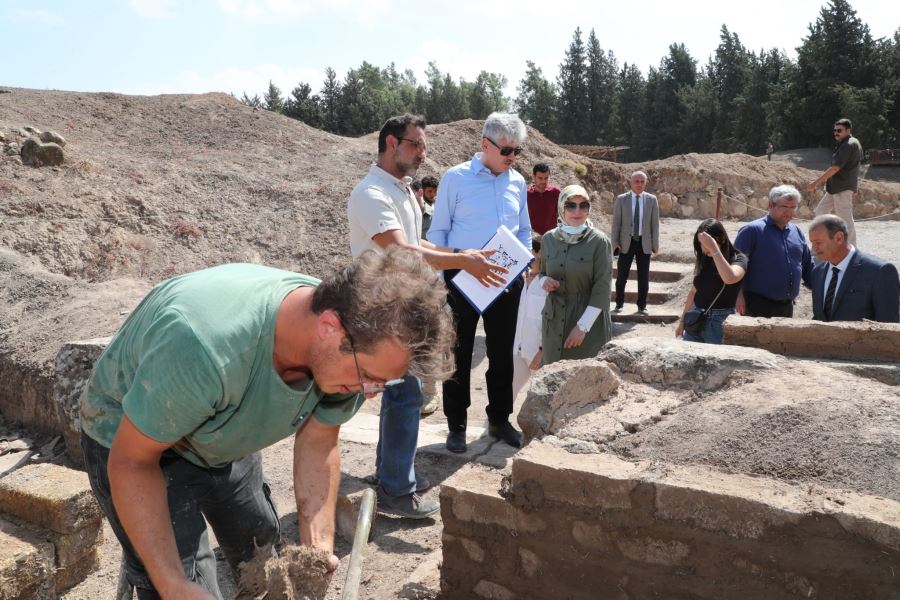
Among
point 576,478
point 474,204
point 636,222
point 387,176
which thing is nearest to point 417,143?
point 387,176

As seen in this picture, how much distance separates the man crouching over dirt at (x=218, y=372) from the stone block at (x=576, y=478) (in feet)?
3.26

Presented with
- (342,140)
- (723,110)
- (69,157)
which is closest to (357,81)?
(342,140)

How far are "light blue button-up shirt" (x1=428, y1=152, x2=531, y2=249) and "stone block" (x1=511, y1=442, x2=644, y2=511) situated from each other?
1799 millimetres

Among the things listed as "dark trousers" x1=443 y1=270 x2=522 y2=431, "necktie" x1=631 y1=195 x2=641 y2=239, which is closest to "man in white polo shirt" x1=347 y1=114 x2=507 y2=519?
"dark trousers" x1=443 y1=270 x2=522 y2=431

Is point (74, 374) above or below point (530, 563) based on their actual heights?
above

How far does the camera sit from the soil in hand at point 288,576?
6.46 feet

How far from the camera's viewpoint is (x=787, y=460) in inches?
106

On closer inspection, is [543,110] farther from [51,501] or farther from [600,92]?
[51,501]

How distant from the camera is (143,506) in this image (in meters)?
1.72

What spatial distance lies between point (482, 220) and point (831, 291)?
238cm

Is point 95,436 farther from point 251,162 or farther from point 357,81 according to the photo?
point 357,81

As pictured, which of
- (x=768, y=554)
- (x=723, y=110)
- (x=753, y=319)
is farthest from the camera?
(x=723, y=110)

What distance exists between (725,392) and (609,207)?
16018mm

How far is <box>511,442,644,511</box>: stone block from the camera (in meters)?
2.67
